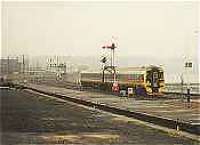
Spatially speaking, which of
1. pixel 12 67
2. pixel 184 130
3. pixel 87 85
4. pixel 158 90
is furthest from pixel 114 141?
pixel 12 67

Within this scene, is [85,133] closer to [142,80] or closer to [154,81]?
[142,80]

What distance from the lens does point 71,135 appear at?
52.3 ft

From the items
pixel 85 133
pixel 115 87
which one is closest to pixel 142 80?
pixel 115 87

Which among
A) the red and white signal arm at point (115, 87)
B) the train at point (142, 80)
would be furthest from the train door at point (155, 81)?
the red and white signal arm at point (115, 87)

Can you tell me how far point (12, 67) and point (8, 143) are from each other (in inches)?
6511

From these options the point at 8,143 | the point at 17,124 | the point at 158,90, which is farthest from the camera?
the point at 158,90

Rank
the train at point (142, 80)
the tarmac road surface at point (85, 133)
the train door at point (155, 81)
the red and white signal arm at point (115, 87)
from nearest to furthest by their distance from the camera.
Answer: the tarmac road surface at point (85, 133), the train at point (142, 80), the train door at point (155, 81), the red and white signal arm at point (115, 87)

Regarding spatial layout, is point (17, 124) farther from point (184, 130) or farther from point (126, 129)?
point (184, 130)

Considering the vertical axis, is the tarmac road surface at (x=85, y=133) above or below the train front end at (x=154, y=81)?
below

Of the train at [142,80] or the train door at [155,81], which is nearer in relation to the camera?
the train at [142,80]

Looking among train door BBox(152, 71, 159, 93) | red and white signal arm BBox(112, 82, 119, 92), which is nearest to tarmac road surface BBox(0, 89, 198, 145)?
train door BBox(152, 71, 159, 93)

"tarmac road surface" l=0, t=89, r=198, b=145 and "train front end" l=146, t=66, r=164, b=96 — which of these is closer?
"tarmac road surface" l=0, t=89, r=198, b=145

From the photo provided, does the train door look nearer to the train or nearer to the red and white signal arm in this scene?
the train

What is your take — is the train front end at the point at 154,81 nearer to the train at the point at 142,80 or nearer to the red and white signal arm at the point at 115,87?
the train at the point at 142,80
